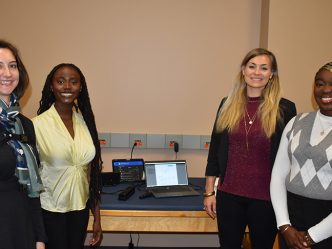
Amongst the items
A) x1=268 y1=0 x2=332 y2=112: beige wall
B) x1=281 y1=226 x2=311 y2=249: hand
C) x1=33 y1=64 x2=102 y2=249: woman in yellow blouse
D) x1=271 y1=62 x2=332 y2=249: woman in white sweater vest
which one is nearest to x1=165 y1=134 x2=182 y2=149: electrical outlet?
x1=268 y1=0 x2=332 y2=112: beige wall

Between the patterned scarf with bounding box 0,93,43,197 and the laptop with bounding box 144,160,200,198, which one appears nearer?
the patterned scarf with bounding box 0,93,43,197

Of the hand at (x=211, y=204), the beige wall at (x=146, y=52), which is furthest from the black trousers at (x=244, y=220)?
the beige wall at (x=146, y=52)

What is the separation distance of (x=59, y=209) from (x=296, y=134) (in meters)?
1.25

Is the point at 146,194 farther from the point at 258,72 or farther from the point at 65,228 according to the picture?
the point at 258,72

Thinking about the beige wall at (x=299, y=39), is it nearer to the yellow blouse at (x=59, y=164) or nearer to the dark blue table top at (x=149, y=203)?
the dark blue table top at (x=149, y=203)

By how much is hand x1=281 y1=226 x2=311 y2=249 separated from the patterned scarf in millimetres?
1162

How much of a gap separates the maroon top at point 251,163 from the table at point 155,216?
0.55m

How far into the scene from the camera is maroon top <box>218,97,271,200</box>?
1.79m

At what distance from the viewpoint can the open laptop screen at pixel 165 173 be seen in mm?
2631

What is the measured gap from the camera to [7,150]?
134cm

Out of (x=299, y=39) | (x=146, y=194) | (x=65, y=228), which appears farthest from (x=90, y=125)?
(x=299, y=39)

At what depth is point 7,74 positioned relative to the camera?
1394mm

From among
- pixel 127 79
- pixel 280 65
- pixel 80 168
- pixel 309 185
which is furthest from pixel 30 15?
pixel 309 185

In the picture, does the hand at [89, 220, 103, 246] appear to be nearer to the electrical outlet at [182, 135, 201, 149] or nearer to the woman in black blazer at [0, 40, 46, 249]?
the woman in black blazer at [0, 40, 46, 249]
